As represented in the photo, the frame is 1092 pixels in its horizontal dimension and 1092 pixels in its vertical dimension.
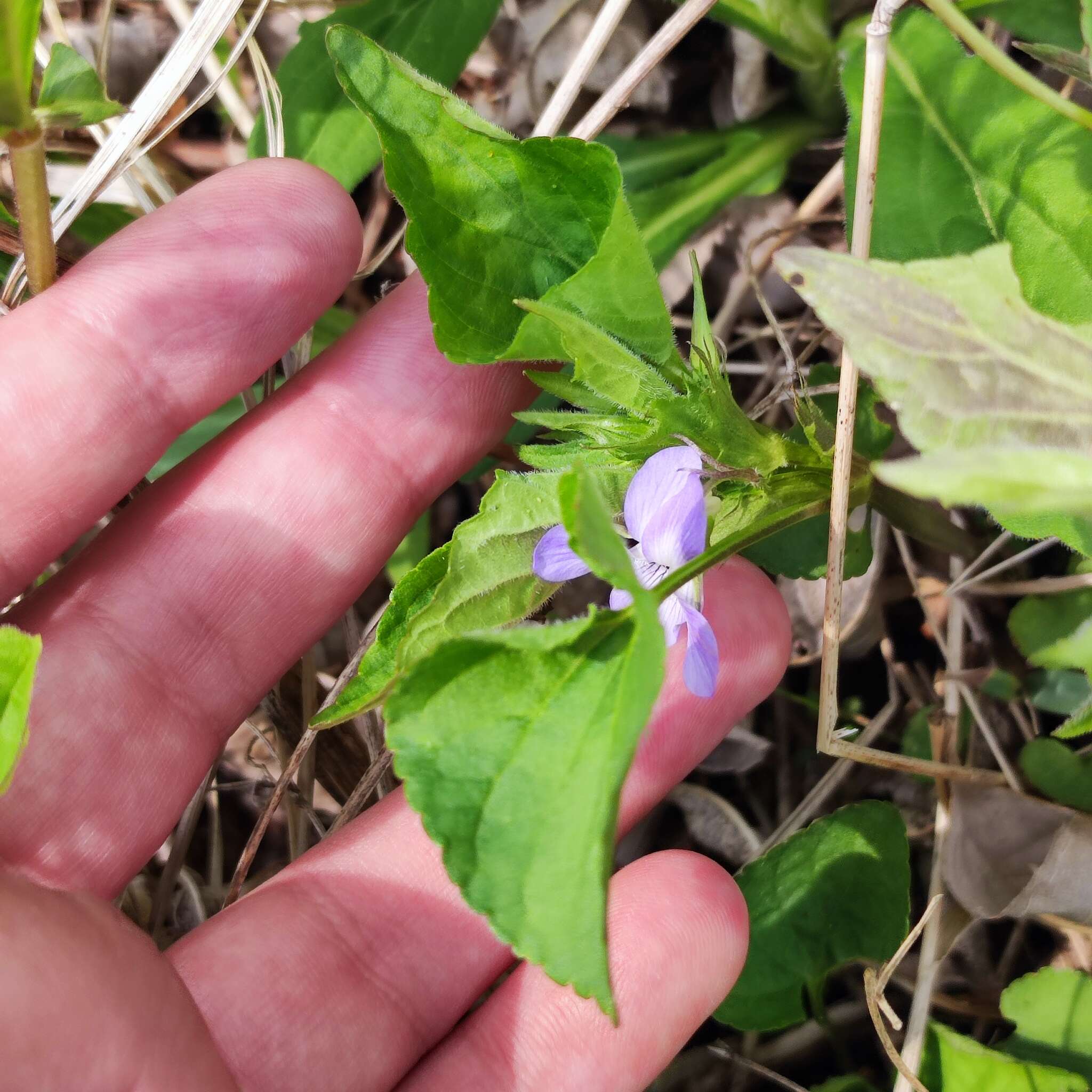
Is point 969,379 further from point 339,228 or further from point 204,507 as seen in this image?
point 204,507

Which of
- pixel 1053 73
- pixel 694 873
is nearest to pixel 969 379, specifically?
pixel 694 873

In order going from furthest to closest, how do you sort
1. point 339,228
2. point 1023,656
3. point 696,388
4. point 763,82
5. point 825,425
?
point 763,82, point 1023,656, point 339,228, point 825,425, point 696,388

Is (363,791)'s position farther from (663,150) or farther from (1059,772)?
(663,150)

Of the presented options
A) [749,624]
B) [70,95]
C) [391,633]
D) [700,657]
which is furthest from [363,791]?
[70,95]

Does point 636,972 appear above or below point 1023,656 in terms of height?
above

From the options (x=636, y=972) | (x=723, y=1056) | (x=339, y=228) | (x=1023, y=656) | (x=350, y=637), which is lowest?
(x=723, y=1056)

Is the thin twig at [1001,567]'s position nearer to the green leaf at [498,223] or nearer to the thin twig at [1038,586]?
the thin twig at [1038,586]

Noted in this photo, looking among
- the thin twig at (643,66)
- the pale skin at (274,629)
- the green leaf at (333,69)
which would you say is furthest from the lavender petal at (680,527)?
the green leaf at (333,69)

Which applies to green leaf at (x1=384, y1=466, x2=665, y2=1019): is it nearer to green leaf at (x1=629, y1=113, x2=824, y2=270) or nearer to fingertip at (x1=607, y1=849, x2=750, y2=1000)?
fingertip at (x1=607, y1=849, x2=750, y2=1000)
